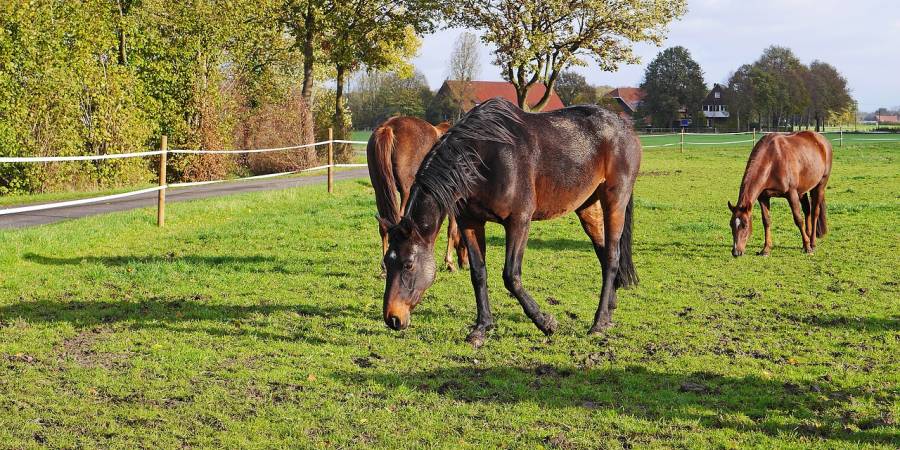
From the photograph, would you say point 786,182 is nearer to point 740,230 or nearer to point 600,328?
point 740,230

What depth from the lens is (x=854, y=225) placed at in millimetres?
12148

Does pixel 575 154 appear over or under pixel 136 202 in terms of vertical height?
over

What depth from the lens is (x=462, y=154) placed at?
5.55 m

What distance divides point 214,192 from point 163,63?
474 centimetres

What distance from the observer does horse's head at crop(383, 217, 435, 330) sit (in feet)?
17.1

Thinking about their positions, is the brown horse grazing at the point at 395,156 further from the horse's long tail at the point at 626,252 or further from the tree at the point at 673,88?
the tree at the point at 673,88

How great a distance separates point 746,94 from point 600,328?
85.2 meters

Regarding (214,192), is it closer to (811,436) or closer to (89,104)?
(89,104)

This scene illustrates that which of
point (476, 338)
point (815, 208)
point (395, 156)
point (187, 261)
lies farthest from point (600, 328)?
point (815, 208)

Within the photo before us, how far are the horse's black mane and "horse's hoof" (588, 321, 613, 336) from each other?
5.15ft

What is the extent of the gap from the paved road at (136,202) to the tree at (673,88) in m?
66.2

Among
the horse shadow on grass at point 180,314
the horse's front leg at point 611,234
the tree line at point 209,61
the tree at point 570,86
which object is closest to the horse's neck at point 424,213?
the horse shadow on grass at point 180,314

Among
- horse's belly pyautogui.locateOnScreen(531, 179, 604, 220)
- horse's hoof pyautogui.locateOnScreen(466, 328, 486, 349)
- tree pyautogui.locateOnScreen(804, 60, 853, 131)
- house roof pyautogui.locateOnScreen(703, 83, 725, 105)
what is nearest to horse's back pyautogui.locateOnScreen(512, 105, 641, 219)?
horse's belly pyautogui.locateOnScreen(531, 179, 604, 220)

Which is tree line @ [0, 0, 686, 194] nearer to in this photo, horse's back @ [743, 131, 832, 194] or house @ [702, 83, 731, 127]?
horse's back @ [743, 131, 832, 194]
